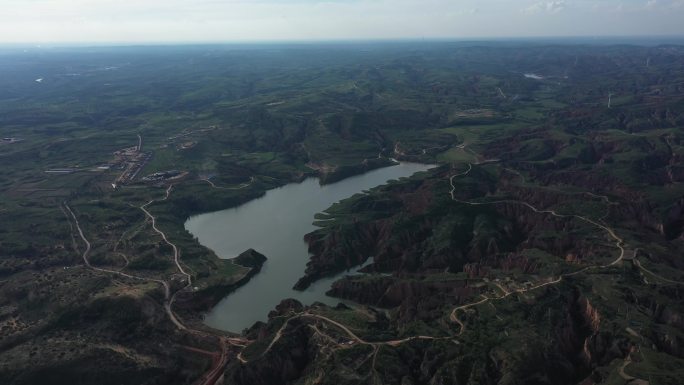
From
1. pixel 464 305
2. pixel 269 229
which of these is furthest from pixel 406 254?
pixel 269 229

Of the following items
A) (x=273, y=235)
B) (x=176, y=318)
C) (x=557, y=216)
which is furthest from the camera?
(x=273, y=235)

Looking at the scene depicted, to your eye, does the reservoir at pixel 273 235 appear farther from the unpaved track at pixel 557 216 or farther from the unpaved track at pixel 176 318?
the unpaved track at pixel 557 216

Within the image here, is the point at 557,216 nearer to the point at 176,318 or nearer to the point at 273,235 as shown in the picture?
the point at 273,235

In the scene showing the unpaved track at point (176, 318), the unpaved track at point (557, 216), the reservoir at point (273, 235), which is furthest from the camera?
the reservoir at point (273, 235)

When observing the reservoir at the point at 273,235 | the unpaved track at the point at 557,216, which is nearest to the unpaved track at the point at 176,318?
the reservoir at the point at 273,235

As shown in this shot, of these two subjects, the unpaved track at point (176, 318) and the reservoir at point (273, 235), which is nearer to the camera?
the unpaved track at point (176, 318)

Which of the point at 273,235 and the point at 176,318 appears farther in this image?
the point at 273,235

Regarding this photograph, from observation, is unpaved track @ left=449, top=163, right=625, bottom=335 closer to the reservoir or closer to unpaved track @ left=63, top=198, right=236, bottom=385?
the reservoir

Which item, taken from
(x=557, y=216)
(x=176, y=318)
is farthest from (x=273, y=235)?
(x=557, y=216)

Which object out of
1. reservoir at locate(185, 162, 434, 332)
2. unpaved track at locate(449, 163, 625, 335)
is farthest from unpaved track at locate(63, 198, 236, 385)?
unpaved track at locate(449, 163, 625, 335)
